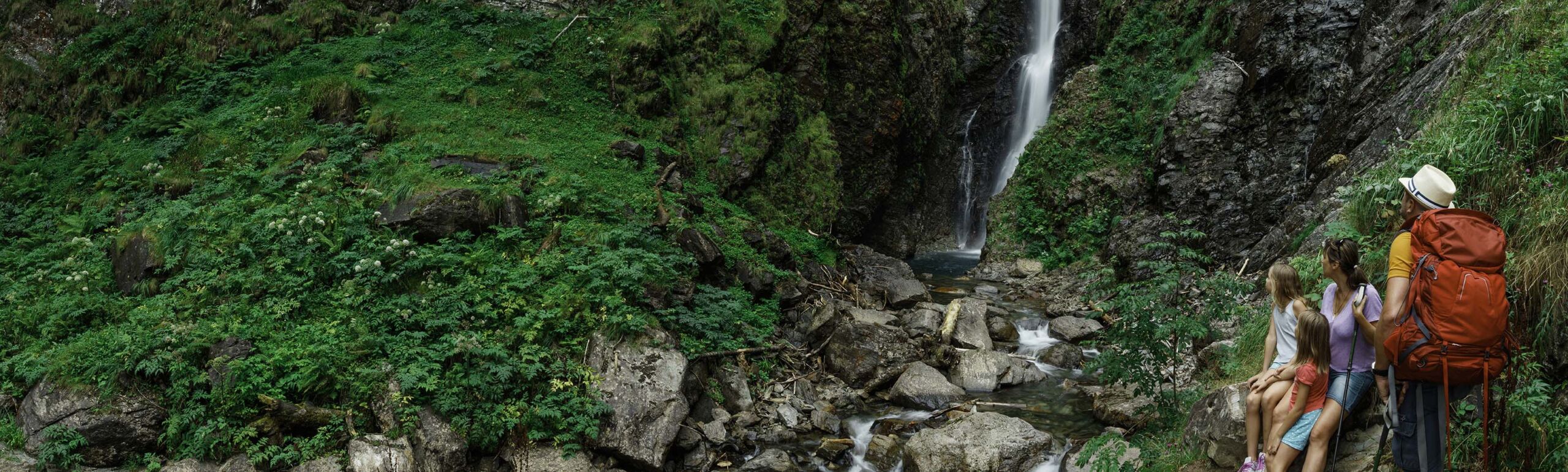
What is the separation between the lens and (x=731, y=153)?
13461mm

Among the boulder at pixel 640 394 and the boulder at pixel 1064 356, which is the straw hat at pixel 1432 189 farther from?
the boulder at pixel 1064 356

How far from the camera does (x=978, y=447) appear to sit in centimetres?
718

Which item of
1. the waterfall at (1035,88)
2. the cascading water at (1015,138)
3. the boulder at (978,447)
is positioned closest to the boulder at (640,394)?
the boulder at (978,447)

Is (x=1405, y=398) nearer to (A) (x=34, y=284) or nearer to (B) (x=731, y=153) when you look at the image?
(B) (x=731, y=153)

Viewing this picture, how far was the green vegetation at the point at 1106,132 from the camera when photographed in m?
16.5

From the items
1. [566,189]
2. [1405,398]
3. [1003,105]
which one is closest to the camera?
[1405,398]

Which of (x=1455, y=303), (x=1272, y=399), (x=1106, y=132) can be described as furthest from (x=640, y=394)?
(x=1106, y=132)

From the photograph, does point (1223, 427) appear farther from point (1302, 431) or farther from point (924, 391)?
point (924, 391)

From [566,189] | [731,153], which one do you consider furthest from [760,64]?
[566,189]

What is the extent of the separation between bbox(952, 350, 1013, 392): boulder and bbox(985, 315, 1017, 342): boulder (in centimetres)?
135

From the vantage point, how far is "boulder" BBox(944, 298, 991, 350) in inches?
420

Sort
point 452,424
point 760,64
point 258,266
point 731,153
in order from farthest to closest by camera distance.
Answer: point 760,64
point 731,153
point 258,266
point 452,424

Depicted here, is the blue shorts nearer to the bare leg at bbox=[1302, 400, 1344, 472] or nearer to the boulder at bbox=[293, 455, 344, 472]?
the bare leg at bbox=[1302, 400, 1344, 472]

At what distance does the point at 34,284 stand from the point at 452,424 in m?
5.64
